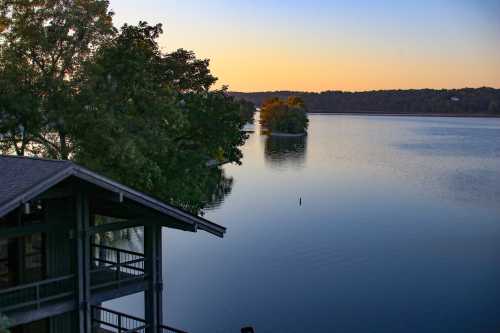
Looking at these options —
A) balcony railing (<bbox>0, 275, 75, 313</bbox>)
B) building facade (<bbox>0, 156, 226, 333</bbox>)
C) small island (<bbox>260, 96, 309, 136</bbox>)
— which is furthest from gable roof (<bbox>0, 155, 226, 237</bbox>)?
small island (<bbox>260, 96, 309, 136</bbox>)

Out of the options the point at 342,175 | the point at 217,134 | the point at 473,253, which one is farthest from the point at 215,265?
the point at 342,175

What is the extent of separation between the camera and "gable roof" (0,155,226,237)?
13.6m

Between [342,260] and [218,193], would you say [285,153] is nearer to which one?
[218,193]

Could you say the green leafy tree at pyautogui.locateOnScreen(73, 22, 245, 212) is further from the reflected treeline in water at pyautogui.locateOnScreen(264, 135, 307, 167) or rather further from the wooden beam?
the reflected treeline in water at pyautogui.locateOnScreen(264, 135, 307, 167)

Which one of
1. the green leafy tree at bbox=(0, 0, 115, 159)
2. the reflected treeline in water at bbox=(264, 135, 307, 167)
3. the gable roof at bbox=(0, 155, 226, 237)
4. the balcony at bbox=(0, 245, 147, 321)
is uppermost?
the green leafy tree at bbox=(0, 0, 115, 159)

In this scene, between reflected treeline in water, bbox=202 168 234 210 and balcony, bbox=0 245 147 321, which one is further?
reflected treeline in water, bbox=202 168 234 210

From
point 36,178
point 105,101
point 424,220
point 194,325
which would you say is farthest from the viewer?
point 424,220

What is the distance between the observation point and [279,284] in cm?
3781

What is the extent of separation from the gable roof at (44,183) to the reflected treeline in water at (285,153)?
8853 centimetres

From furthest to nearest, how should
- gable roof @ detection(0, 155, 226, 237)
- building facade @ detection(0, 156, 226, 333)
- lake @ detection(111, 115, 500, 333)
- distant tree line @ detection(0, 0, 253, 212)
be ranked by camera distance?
lake @ detection(111, 115, 500, 333)
distant tree line @ detection(0, 0, 253, 212)
building facade @ detection(0, 156, 226, 333)
gable roof @ detection(0, 155, 226, 237)

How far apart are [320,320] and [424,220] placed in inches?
1133

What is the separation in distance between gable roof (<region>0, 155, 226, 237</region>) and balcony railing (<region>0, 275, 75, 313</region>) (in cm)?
258

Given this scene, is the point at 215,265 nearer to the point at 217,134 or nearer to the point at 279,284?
the point at 279,284

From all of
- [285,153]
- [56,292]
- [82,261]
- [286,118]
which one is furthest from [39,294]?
[286,118]
